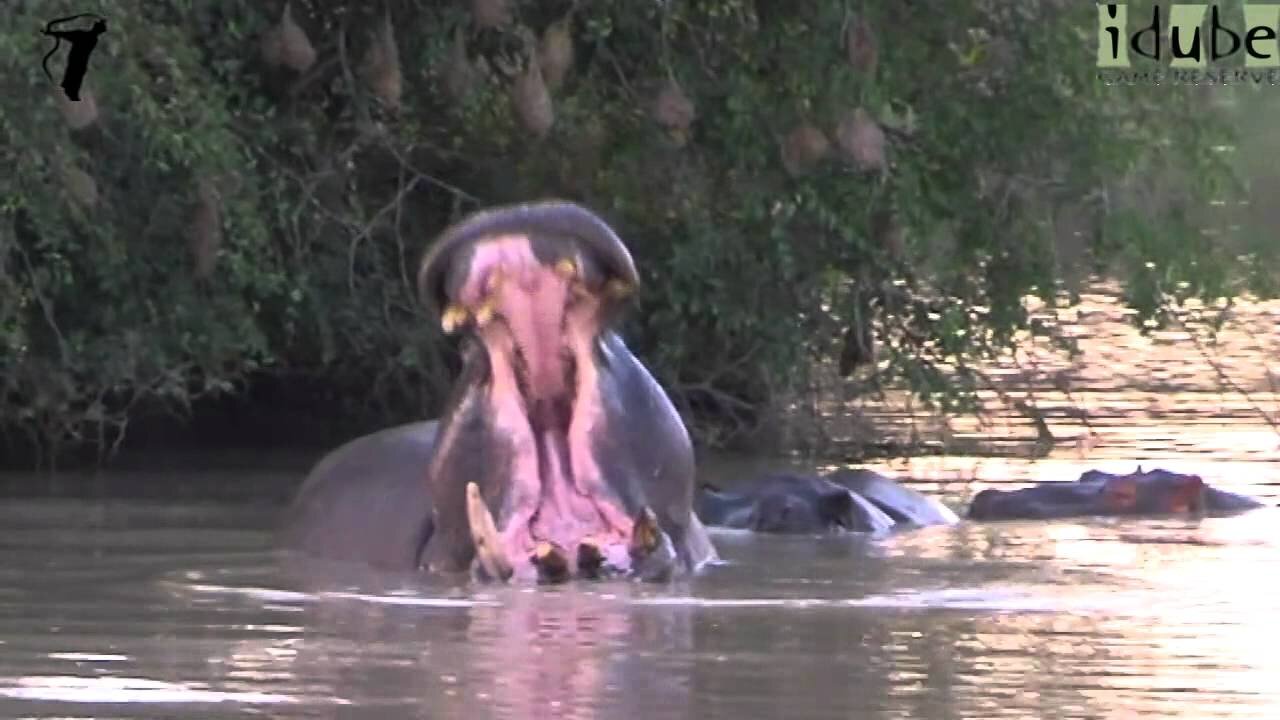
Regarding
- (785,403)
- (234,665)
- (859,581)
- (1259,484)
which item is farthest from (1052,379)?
(234,665)

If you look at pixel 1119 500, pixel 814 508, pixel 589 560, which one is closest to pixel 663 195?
pixel 814 508

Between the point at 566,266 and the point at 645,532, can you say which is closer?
the point at 566,266

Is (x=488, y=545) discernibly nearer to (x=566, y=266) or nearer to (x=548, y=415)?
(x=548, y=415)

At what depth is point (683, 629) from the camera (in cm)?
661

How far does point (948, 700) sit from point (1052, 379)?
7.53 m

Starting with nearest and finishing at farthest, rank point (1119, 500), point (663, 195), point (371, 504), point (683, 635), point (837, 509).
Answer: point (683, 635) < point (371, 504) < point (837, 509) < point (1119, 500) < point (663, 195)

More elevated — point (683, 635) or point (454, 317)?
point (454, 317)

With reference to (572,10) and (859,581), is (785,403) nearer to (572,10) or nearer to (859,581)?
(572,10)

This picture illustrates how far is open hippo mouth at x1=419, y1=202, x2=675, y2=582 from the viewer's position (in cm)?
718

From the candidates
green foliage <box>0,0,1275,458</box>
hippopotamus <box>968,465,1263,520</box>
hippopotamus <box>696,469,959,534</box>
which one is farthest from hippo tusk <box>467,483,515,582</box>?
green foliage <box>0,0,1275,458</box>

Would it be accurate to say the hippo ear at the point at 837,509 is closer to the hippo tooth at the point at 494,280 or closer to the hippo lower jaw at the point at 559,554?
the hippo lower jaw at the point at 559,554

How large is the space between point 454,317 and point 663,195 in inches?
182

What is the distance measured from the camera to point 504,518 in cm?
738

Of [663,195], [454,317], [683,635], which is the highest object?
[663,195]
